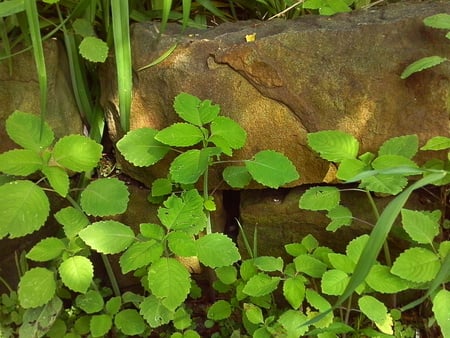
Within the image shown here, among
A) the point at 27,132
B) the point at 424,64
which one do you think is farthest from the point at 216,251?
the point at 424,64

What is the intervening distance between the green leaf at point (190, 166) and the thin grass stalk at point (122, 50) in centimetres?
26

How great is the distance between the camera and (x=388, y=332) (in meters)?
1.59

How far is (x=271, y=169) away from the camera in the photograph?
5.30 feet

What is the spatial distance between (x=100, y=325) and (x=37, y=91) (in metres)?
0.77

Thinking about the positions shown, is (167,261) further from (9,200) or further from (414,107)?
(414,107)

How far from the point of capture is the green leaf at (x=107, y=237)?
5.15ft

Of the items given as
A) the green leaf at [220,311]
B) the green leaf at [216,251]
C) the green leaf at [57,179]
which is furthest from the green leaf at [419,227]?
the green leaf at [57,179]

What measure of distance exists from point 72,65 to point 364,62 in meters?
0.92

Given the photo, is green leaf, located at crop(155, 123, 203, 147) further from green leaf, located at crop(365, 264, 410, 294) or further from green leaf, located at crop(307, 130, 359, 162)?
green leaf, located at crop(365, 264, 410, 294)

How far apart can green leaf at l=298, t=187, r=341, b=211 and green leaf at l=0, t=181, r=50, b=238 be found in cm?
70

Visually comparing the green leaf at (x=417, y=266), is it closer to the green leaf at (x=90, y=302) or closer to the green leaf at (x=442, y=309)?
the green leaf at (x=442, y=309)

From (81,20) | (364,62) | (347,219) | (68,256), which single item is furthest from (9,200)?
(364,62)

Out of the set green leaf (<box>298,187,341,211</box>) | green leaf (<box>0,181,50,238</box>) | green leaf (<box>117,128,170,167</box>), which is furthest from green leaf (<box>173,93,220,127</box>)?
green leaf (<box>0,181,50,238</box>)

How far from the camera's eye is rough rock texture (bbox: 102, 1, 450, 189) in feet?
5.41
